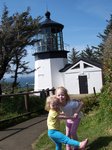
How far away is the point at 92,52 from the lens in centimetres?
9650

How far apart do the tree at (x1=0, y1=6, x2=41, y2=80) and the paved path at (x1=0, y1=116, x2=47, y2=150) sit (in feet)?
17.2

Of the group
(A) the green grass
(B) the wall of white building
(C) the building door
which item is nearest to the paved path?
(A) the green grass

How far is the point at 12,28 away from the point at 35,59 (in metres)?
26.1

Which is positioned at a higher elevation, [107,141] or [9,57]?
[9,57]

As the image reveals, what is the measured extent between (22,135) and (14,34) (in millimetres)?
8645

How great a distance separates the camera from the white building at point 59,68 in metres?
42.3

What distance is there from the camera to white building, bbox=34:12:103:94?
4227 cm

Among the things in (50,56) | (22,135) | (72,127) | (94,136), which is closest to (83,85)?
(50,56)

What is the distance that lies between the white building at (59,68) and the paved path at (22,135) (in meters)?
27.9

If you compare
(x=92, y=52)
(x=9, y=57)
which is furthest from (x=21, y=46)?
(x=92, y=52)

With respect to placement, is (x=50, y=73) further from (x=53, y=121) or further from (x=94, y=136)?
(x=53, y=121)

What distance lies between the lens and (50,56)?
143 ft

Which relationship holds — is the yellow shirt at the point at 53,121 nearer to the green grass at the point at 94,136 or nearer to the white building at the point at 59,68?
the green grass at the point at 94,136

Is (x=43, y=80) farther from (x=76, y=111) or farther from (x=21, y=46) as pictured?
(x=76, y=111)
